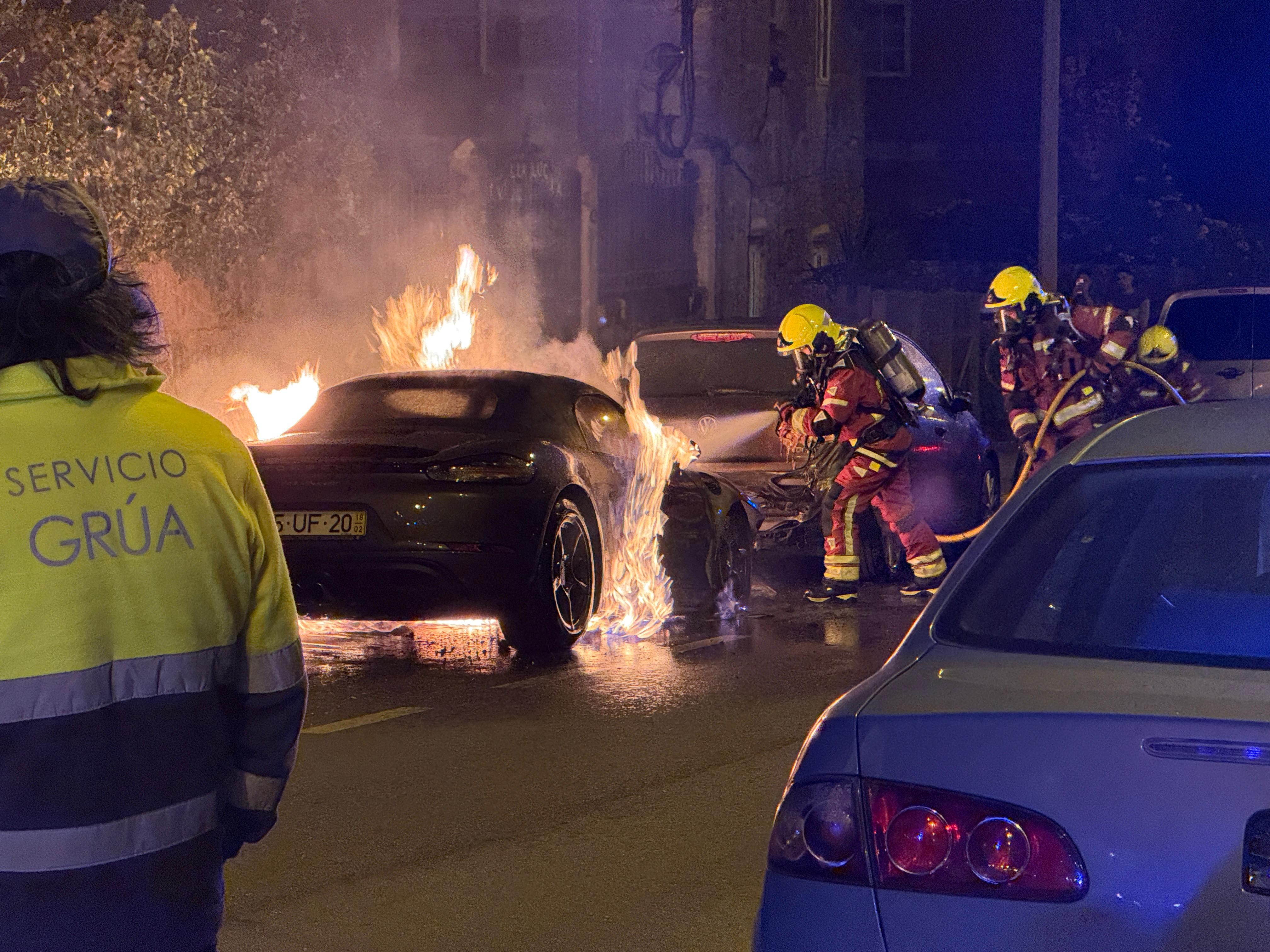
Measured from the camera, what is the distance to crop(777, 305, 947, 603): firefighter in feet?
35.2

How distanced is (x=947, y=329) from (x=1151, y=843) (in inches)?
955

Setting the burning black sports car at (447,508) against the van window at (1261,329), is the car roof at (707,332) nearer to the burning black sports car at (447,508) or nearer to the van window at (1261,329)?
the burning black sports car at (447,508)

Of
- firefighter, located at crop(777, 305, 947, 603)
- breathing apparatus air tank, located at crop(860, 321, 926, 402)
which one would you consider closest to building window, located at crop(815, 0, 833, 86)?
firefighter, located at crop(777, 305, 947, 603)

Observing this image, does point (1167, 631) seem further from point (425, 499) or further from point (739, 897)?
point (425, 499)

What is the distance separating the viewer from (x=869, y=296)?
87.0 feet

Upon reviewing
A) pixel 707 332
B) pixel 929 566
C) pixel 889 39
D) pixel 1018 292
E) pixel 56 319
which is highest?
pixel 889 39

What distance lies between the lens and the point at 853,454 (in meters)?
10.8

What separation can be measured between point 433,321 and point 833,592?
8396 millimetres

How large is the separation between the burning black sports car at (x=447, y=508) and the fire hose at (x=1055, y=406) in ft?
10.1

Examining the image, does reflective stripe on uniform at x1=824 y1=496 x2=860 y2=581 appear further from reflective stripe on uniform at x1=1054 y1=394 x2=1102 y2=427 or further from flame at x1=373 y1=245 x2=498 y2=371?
flame at x1=373 y1=245 x2=498 y2=371

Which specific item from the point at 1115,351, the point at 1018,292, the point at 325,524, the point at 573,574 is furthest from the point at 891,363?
the point at 325,524

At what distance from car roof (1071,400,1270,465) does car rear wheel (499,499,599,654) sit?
16.9 feet

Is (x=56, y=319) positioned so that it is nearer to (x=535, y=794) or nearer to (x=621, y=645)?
(x=535, y=794)

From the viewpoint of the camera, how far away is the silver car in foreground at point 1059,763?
2.32m
